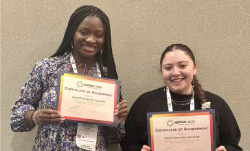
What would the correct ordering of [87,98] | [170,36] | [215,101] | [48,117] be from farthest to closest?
[170,36], [215,101], [87,98], [48,117]

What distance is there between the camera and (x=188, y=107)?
158 centimetres

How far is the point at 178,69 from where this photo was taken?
153 cm

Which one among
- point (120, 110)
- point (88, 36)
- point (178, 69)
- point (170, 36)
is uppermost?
point (170, 36)

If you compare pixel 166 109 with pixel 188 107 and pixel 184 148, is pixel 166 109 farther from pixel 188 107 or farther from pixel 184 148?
pixel 184 148

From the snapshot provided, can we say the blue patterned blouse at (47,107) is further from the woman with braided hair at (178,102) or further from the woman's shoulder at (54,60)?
the woman with braided hair at (178,102)

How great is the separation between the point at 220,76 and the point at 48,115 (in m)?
1.47

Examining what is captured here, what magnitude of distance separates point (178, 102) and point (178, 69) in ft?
0.73

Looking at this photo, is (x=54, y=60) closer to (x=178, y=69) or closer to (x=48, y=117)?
(x=48, y=117)

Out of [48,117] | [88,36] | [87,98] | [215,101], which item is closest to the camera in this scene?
[48,117]

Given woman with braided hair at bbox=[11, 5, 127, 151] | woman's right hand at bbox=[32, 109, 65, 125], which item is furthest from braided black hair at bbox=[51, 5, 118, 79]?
woman's right hand at bbox=[32, 109, 65, 125]

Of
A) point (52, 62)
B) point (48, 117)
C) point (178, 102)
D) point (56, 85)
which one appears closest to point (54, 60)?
point (52, 62)

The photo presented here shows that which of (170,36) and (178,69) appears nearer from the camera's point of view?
(178,69)

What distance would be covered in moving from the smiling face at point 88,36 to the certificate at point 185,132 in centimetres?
58

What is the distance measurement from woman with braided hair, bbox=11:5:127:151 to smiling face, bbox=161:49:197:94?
335 mm
